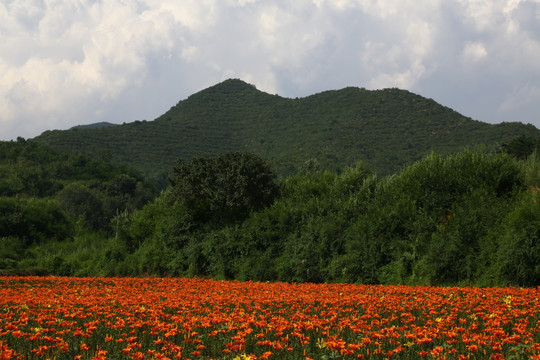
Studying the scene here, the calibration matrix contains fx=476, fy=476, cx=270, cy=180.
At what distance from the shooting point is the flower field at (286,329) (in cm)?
619

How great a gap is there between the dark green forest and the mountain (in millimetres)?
39866

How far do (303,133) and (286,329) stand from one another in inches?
3410

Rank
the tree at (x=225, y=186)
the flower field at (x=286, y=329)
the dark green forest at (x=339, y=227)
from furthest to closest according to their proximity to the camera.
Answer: the tree at (x=225, y=186)
the dark green forest at (x=339, y=227)
the flower field at (x=286, y=329)

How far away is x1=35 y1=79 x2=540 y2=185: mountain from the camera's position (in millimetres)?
73625

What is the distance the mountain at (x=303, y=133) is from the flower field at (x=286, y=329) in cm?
5481

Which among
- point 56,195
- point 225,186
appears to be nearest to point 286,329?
point 225,186

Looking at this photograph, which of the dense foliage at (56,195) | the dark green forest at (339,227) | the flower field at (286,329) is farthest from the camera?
the dense foliage at (56,195)

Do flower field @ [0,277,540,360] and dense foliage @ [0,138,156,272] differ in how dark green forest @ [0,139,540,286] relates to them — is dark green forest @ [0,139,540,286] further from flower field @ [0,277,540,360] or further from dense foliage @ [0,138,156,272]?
dense foliage @ [0,138,156,272]

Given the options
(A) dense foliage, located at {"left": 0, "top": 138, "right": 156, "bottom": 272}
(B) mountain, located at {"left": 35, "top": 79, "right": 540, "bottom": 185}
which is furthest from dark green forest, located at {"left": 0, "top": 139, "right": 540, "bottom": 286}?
(B) mountain, located at {"left": 35, "top": 79, "right": 540, "bottom": 185}

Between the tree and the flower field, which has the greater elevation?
the tree

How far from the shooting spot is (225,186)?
26.2 metres

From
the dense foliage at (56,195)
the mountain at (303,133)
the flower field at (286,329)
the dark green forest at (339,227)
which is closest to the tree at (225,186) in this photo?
the dark green forest at (339,227)

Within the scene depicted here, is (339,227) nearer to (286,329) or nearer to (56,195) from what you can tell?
(286,329)

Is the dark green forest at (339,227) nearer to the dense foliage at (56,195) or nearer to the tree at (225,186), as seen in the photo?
the tree at (225,186)
